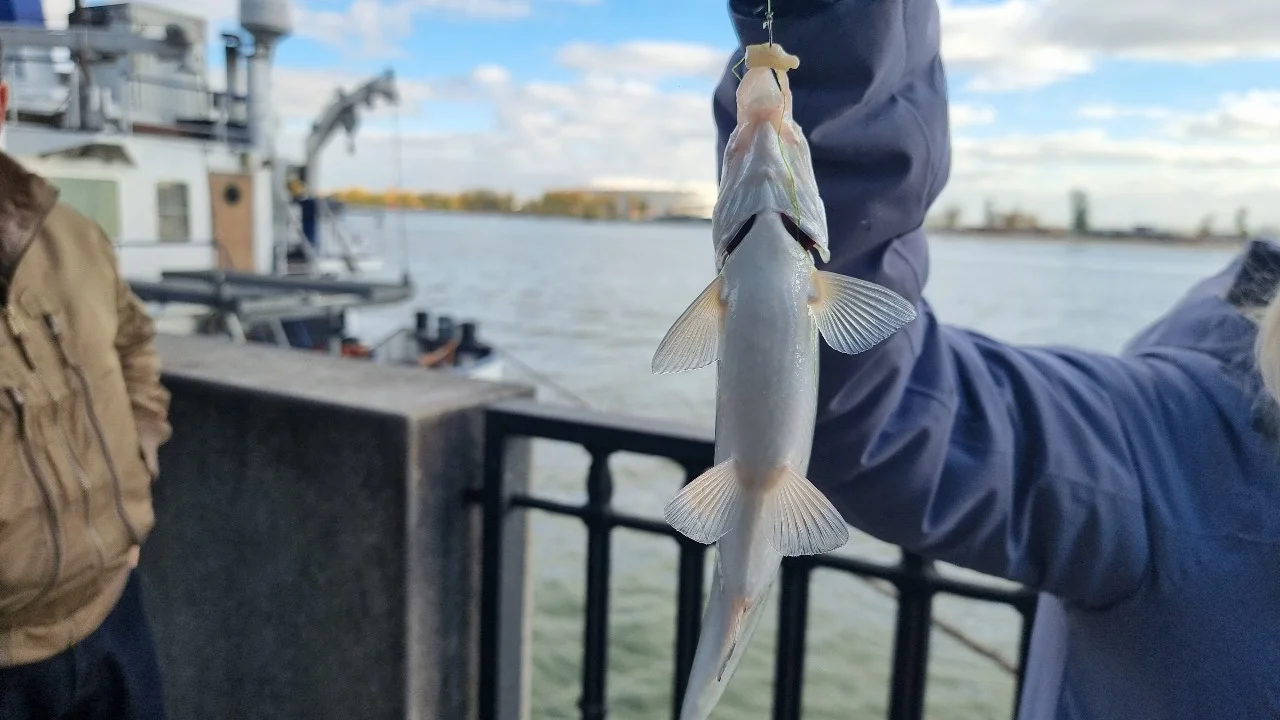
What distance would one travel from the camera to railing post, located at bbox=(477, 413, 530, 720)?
2.68m

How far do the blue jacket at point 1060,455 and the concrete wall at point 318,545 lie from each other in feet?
4.82

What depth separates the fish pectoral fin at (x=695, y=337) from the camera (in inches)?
41.6

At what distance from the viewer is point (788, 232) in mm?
1032

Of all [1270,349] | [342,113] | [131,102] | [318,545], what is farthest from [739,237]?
[342,113]

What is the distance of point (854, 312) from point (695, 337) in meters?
0.19

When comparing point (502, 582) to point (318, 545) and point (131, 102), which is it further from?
point (131, 102)

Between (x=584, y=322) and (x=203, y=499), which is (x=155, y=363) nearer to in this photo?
(x=203, y=499)

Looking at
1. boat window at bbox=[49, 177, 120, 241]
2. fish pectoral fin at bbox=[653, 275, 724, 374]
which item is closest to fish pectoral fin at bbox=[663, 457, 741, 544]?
fish pectoral fin at bbox=[653, 275, 724, 374]

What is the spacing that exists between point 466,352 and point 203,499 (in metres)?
14.1

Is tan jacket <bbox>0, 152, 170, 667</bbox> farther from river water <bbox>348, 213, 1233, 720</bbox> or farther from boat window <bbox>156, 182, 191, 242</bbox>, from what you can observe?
boat window <bbox>156, 182, 191, 242</bbox>

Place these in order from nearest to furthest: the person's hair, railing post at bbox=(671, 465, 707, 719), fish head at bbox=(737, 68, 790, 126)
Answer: fish head at bbox=(737, 68, 790, 126) < the person's hair < railing post at bbox=(671, 465, 707, 719)

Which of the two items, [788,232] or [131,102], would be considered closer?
[788,232]

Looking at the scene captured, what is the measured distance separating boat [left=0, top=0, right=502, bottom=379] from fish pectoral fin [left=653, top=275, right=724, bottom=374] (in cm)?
1100

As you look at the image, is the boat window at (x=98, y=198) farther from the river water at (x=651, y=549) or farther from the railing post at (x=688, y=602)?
the railing post at (x=688, y=602)
